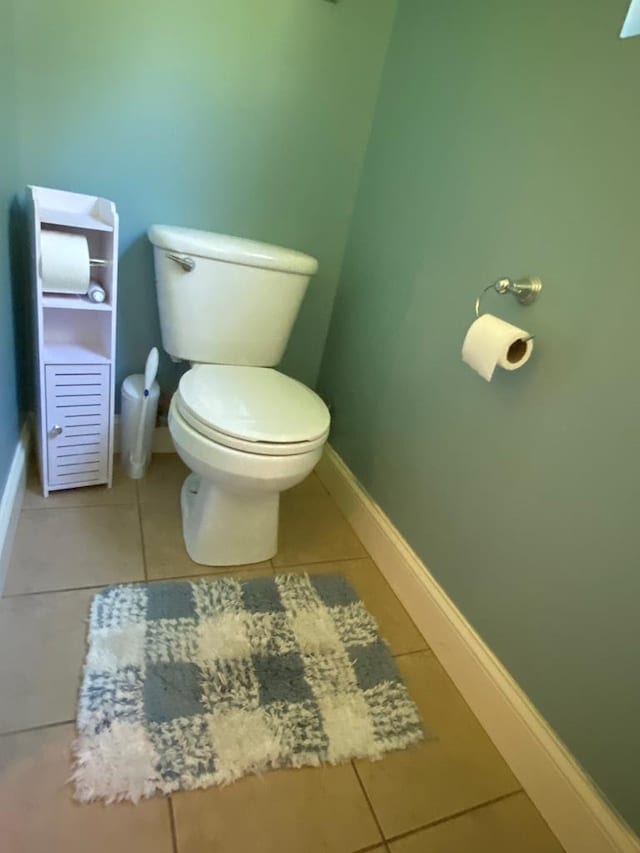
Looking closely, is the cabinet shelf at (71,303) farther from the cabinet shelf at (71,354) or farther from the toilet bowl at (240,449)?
the toilet bowl at (240,449)

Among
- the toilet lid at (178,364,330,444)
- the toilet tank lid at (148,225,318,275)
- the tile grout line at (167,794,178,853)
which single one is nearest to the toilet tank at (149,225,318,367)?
the toilet tank lid at (148,225,318,275)

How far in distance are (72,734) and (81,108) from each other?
1.41 metres

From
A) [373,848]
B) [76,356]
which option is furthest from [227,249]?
[373,848]

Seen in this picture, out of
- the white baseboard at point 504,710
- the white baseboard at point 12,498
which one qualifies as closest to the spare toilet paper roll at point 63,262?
the white baseboard at point 12,498

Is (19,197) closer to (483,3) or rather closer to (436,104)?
(436,104)

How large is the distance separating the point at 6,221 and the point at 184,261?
406mm

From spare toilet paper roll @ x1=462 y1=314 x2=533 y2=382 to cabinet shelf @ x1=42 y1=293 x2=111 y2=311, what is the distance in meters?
0.92

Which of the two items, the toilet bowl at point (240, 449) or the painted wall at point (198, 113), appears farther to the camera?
the painted wall at point (198, 113)

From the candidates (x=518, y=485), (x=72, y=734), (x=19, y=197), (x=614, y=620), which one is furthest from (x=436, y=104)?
(x=72, y=734)

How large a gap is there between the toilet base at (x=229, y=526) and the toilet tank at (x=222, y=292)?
1.38ft

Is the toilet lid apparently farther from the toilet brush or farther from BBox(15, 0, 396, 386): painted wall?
BBox(15, 0, 396, 386): painted wall

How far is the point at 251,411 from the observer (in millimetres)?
1192

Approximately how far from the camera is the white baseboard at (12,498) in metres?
1.16

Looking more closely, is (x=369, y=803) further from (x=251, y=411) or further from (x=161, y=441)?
(x=161, y=441)
